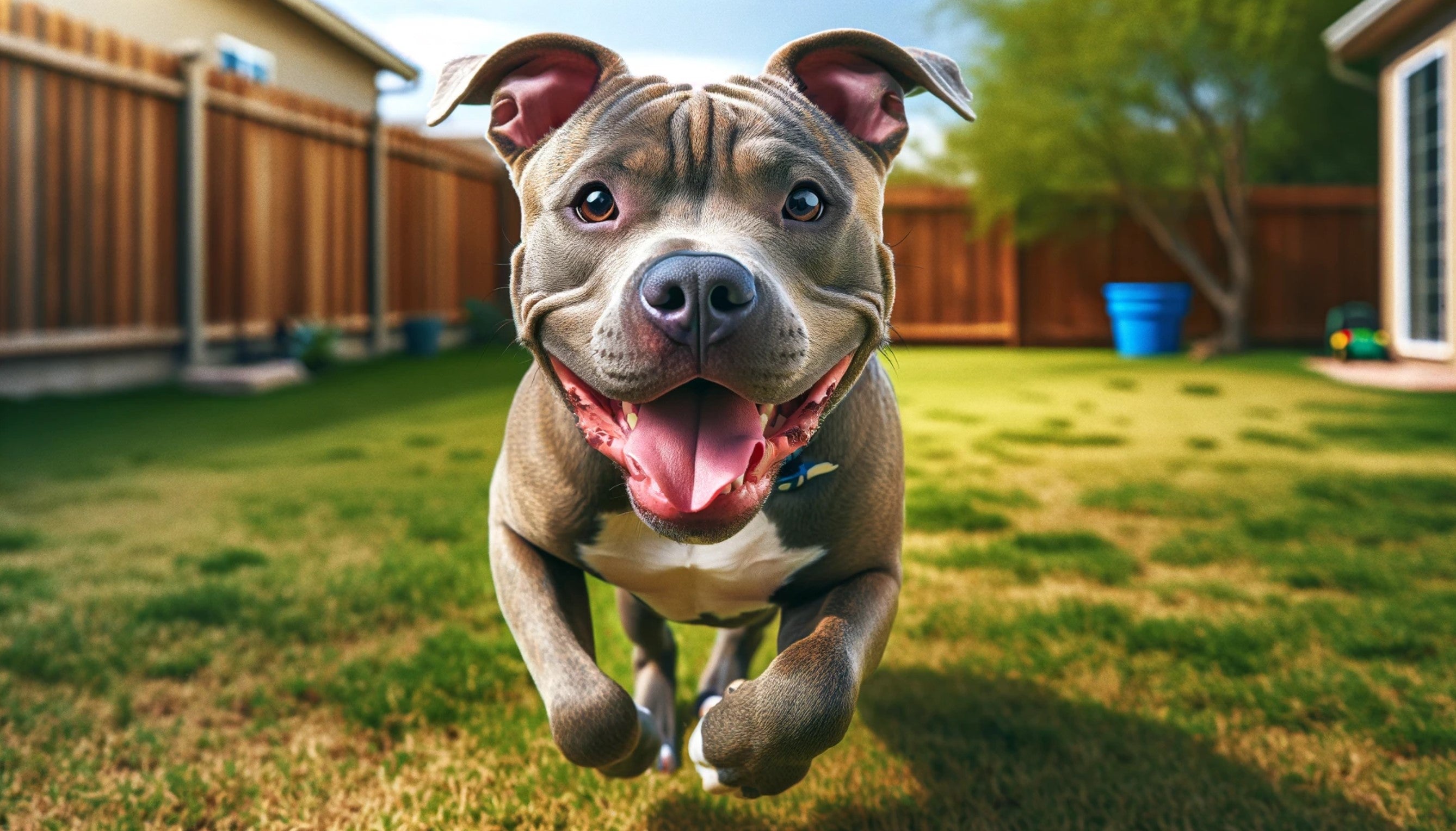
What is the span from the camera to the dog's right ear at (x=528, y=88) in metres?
2.01

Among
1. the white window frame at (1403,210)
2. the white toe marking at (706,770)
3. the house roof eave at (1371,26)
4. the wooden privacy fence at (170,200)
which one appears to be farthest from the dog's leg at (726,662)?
the white window frame at (1403,210)

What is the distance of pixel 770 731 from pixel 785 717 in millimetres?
30

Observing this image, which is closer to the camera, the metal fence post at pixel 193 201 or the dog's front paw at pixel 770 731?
the dog's front paw at pixel 770 731

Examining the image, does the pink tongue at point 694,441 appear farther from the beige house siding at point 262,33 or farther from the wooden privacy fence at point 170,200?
the beige house siding at point 262,33

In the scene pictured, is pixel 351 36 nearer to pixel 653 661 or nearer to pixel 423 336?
pixel 423 336

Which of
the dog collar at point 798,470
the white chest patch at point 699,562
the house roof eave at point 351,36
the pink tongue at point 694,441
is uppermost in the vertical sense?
the house roof eave at point 351,36

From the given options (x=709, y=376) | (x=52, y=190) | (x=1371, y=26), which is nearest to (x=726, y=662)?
(x=709, y=376)

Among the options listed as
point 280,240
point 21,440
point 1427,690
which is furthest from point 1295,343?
point 21,440

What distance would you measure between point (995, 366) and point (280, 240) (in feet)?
24.1

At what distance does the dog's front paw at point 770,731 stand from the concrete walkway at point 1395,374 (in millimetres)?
9282

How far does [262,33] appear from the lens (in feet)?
43.3

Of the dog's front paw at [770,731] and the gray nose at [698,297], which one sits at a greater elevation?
the gray nose at [698,297]

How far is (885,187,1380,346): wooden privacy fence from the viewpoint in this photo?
49.3ft

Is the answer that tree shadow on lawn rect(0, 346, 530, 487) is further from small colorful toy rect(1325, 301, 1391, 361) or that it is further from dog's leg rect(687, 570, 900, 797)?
small colorful toy rect(1325, 301, 1391, 361)
